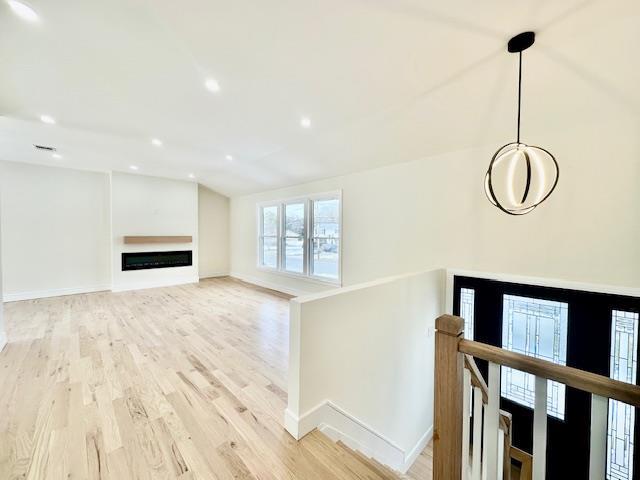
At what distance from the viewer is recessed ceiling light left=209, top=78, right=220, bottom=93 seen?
2.57 meters

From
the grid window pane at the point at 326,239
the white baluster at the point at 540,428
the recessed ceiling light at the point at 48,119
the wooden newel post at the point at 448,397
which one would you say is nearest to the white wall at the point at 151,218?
the recessed ceiling light at the point at 48,119

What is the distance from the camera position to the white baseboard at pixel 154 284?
6230 millimetres

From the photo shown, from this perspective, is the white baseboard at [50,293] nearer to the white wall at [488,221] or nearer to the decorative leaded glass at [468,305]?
the white wall at [488,221]

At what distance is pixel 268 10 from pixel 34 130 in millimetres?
4391

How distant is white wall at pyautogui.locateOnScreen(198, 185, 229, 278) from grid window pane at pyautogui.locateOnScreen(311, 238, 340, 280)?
393 centimetres

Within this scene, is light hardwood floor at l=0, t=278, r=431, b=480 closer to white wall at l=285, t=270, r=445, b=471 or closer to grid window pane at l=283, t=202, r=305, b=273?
white wall at l=285, t=270, r=445, b=471

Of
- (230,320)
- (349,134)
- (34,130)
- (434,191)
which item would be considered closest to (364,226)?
(434,191)

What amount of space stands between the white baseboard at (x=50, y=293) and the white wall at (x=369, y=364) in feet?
21.8

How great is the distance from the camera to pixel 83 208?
606 cm

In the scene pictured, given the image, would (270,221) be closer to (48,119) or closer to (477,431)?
(48,119)

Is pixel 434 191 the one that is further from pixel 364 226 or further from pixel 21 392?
pixel 21 392

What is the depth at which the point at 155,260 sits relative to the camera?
6723 mm

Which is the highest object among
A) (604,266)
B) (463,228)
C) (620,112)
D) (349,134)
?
(349,134)

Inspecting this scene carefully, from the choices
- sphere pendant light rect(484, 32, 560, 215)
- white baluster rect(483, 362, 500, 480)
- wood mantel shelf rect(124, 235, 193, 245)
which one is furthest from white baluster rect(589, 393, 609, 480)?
wood mantel shelf rect(124, 235, 193, 245)
